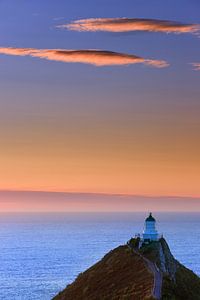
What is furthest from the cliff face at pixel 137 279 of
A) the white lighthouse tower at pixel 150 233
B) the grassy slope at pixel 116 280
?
the white lighthouse tower at pixel 150 233

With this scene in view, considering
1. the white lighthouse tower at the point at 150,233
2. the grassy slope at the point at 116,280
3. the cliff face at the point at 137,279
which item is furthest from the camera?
the white lighthouse tower at the point at 150,233

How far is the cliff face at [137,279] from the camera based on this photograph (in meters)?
69.3

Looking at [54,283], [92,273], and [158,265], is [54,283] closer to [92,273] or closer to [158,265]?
[92,273]

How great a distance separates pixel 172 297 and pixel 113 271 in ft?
103

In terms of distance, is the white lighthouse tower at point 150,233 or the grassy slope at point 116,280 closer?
the grassy slope at point 116,280

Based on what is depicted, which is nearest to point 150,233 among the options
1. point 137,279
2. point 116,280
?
point 116,280

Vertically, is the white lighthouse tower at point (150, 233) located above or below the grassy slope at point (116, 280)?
above

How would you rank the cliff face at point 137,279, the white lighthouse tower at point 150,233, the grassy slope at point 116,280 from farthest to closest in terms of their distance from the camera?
1. the white lighthouse tower at point 150,233
2. the grassy slope at point 116,280
3. the cliff face at point 137,279

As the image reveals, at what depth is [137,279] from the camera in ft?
259

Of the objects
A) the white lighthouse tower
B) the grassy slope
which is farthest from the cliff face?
the white lighthouse tower

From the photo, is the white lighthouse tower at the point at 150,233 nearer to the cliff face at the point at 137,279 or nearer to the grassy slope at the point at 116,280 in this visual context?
the cliff face at the point at 137,279

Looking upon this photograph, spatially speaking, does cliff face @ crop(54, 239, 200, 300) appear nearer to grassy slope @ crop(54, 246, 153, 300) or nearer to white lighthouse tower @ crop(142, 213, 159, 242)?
grassy slope @ crop(54, 246, 153, 300)

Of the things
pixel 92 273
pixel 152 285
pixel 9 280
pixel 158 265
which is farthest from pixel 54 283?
pixel 152 285

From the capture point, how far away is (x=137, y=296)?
221 feet
